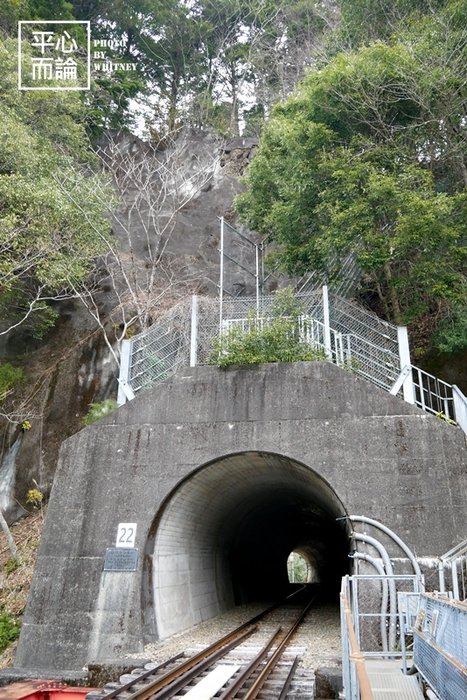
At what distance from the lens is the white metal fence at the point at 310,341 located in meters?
10.4

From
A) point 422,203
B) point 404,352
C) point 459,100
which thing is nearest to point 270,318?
point 404,352

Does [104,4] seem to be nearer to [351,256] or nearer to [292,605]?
[351,256]

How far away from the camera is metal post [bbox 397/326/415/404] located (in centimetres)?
995

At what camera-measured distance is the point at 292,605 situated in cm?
1683

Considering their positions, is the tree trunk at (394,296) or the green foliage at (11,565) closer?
the tree trunk at (394,296)

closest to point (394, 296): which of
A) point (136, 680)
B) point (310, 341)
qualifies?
point (310, 341)

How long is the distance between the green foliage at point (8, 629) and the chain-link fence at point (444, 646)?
8.62m

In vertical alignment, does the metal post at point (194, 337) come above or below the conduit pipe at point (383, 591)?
above

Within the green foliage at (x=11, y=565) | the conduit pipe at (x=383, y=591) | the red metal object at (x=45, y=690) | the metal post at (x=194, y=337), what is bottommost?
the red metal object at (x=45, y=690)

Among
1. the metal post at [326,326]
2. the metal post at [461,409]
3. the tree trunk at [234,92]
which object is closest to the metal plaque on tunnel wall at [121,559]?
the metal post at [326,326]

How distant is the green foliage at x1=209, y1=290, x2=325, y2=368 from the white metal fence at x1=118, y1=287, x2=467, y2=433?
0.88ft

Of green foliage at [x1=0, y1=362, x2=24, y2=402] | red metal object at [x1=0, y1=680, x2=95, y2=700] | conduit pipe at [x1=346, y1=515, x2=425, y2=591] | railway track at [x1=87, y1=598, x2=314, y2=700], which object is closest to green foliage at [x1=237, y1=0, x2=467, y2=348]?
conduit pipe at [x1=346, y1=515, x2=425, y2=591]

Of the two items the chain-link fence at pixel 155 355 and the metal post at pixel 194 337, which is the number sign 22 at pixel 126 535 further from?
the metal post at pixel 194 337

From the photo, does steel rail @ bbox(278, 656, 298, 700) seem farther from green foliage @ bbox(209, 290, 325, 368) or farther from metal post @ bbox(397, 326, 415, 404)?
green foliage @ bbox(209, 290, 325, 368)
